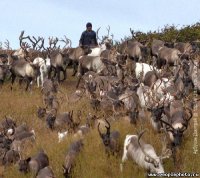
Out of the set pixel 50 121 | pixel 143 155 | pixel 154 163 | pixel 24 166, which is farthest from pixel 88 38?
pixel 154 163

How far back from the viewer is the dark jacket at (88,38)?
25.3 metres

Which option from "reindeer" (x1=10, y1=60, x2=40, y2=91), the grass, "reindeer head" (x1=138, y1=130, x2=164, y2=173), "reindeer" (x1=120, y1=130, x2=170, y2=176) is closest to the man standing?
"reindeer" (x1=10, y1=60, x2=40, y2=91)

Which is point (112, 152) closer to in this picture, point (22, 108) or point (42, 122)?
point (42, 122)

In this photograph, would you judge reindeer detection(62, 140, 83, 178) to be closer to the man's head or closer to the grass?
the grass

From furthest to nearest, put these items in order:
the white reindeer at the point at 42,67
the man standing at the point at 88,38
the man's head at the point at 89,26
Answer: the man standing at the point at 88,38 < the man's head at the point at 89,26 < the white reindeer at the point at 42,67

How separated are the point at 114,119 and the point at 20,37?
36.5 feet

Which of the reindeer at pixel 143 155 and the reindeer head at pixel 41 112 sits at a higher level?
the reindeer head at pixel 41 112

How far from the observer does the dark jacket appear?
25.3m

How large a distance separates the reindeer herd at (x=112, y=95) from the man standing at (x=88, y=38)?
1.47 feet

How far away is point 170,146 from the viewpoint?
11.2 meters

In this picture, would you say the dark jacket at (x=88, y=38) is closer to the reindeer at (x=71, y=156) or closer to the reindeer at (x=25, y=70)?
the reindeer at (x=25, y=70)

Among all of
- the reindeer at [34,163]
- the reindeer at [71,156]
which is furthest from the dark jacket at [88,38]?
the reindeer at [34,163]

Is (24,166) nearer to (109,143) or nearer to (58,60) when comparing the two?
(109,143)

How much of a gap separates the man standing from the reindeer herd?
45 centimetres
